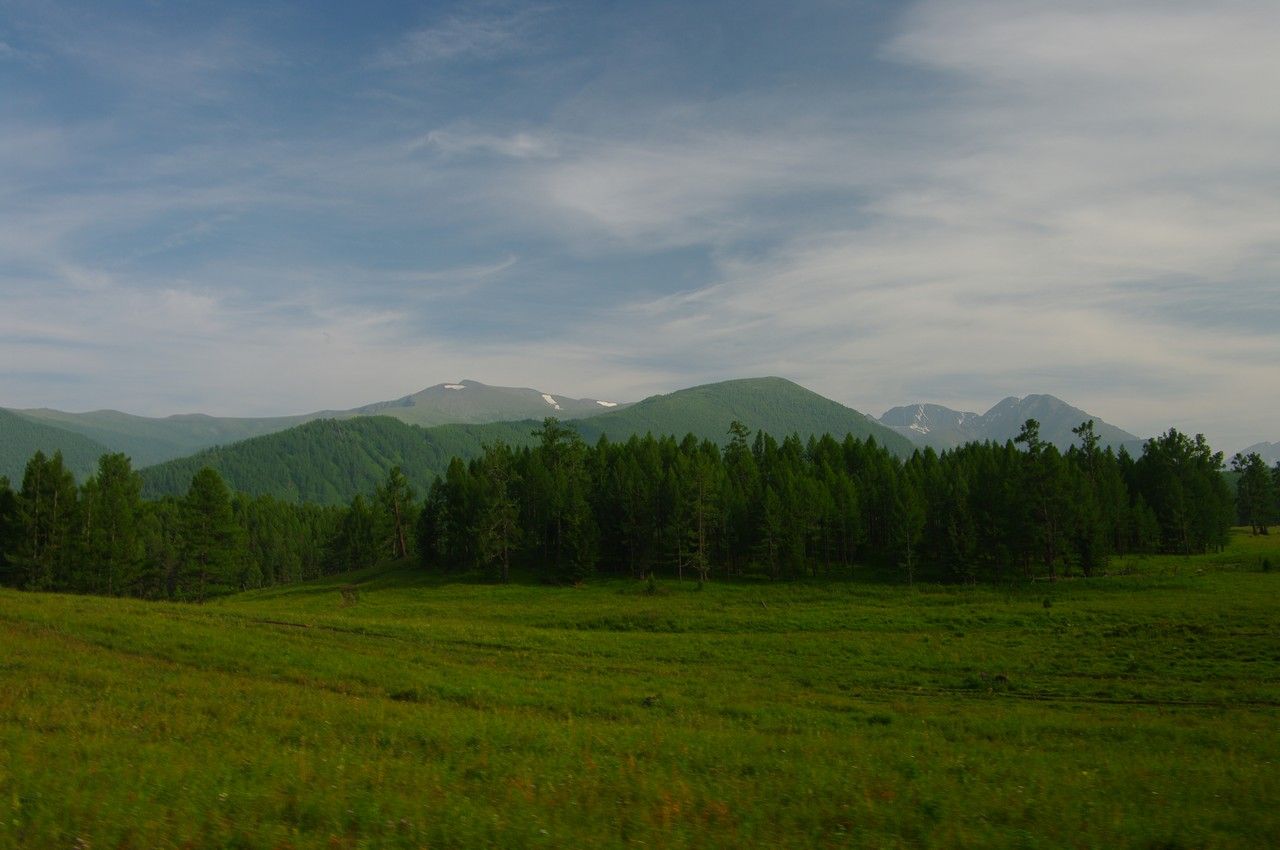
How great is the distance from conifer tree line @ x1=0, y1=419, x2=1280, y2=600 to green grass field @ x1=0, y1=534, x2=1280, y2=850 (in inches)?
1426

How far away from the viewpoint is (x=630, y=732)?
2020 cm

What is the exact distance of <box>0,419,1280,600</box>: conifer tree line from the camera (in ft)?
274

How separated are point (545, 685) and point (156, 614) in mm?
30757

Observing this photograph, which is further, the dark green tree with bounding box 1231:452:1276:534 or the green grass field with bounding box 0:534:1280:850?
the dark green tree with bounding box 1231:452:1276:534

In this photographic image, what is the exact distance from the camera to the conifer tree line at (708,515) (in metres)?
83.5

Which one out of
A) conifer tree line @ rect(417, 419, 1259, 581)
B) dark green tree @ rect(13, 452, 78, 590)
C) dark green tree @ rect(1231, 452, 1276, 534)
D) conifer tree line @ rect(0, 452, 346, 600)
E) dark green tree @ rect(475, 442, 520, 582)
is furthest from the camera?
dark green tree @ rect(1231, 452, 1276, 534)

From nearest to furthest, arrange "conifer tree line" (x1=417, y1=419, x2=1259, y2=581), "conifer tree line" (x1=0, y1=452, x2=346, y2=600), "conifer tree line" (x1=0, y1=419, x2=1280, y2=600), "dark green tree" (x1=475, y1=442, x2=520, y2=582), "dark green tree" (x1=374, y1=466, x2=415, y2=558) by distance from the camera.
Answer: "conifer tree line" (x1=0, y1=452, x2=346, y2=600), "conifer tree line" (x1=0, y1=419, x2=1280, y2=600), "conifer tree line" (x1=417, y1=419, x2=1259, y2=581), "dark green tree" (x1=475, y1=442, x2=520, y2=582), "dark green tree" (x1=374, y1=466, x2=415, y2=558)

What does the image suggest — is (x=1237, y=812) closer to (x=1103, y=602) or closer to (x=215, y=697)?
(x=215, y=697)

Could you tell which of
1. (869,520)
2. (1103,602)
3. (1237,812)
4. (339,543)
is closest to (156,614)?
(1237,812)

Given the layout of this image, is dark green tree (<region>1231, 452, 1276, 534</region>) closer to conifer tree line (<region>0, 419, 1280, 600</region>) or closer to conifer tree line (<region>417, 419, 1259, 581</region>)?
conifer tree line (<region>0, 419, 1280, 600</region>)

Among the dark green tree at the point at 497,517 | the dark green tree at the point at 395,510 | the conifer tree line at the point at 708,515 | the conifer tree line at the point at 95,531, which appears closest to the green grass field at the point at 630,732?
the conifer tree line at the point at 95,531

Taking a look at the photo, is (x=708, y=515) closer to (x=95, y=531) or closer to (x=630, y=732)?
(x=95, y=531)

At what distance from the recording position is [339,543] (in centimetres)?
14475

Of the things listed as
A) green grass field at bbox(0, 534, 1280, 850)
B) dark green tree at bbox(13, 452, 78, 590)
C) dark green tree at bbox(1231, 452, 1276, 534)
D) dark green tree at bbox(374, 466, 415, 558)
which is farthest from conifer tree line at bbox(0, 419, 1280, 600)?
green grass field at bbox(0, 534, 1280, 850)
